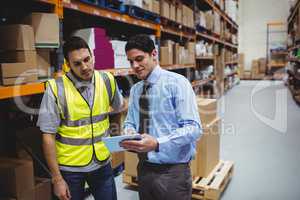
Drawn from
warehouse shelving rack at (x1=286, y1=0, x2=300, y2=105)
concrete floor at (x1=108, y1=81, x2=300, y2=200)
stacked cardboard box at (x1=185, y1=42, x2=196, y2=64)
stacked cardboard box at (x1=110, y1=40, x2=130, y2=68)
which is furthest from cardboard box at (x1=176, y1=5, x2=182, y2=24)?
warehouse shelving rack at (x1=286, y1=0, x2=300, y2=105)

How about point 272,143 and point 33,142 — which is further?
point 272,143

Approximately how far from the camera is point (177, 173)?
67.2 inches

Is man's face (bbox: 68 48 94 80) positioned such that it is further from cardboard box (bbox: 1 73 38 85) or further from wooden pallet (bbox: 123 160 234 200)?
wooden pallet (bbox: 123 160 234 200)

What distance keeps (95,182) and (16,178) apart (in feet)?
1.91

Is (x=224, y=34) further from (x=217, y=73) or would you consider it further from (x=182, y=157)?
(x=182, y=157)

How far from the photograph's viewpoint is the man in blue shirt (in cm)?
163

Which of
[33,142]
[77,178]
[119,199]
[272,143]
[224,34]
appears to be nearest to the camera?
[77,178]

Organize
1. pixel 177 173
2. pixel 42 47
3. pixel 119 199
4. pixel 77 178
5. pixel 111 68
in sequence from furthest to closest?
pixel 111 68, pixel 119 199, pixel 42 47, pixel 77 178, pixel 177 173

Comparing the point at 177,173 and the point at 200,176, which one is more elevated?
the point at 177,173

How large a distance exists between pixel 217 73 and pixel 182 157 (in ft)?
28.4

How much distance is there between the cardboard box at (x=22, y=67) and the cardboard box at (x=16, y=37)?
6 cm

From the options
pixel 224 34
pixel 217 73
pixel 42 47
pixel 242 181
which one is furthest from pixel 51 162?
pixel 224 34

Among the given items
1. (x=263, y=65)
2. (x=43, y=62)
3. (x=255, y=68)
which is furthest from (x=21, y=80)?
(x=263, y=65)

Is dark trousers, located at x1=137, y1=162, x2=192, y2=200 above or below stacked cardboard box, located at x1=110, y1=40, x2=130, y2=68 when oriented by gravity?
below
